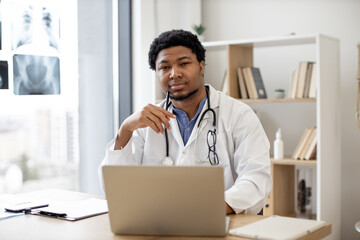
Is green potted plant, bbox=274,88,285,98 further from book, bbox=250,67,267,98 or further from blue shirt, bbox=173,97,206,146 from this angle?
blue shirt, bbox=173,97,206,146

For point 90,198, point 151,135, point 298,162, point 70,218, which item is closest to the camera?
point 70,218

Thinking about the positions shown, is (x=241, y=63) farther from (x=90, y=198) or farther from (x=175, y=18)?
(x=90, y=198)

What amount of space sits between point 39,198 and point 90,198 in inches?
8.4

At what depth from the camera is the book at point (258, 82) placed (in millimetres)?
3439

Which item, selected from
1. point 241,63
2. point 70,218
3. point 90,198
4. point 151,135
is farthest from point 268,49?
point 70,218

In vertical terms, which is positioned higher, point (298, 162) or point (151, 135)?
point (151, 135)

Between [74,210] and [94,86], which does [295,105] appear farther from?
[74,210]

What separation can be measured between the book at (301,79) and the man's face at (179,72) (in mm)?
1219

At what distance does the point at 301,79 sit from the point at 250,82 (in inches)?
13.8

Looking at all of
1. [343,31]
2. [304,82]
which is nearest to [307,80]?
[304,82]

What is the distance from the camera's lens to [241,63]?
3551 mm

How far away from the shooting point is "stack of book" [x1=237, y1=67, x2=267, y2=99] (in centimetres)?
344

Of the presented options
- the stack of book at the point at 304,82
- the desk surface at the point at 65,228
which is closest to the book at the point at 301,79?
the stack of book at the point at 304,82

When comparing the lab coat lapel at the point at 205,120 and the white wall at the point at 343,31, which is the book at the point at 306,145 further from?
the lab coat lapel at the point at 205,120
